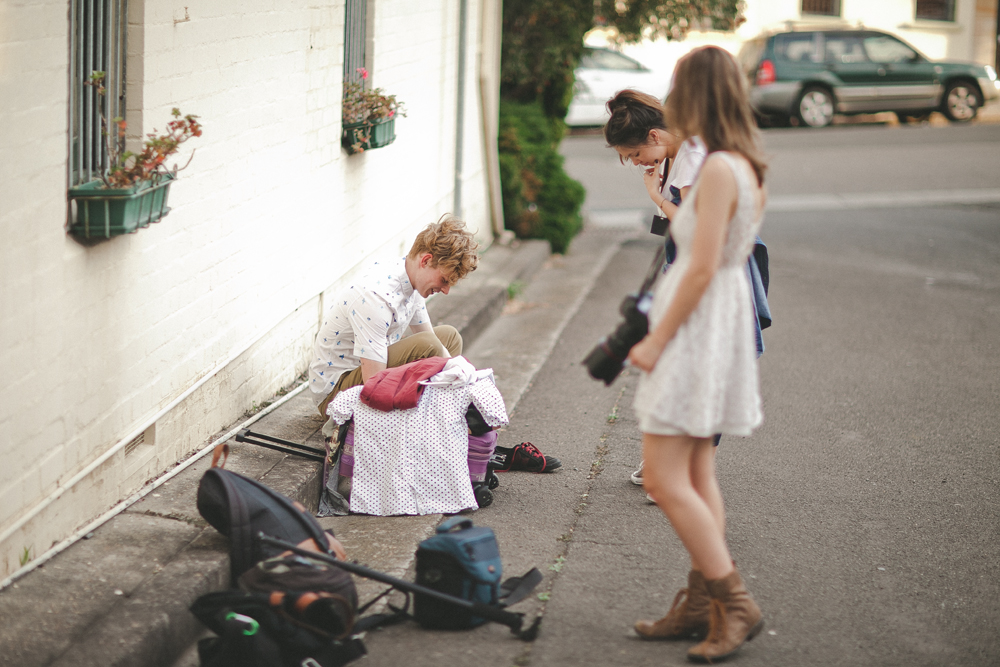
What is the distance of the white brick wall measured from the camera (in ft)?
9.75

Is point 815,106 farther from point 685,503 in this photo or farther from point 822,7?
point 685,503

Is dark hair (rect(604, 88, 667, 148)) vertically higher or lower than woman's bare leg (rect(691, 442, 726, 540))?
higher

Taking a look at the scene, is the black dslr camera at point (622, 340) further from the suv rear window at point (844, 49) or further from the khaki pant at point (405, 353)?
the suv rear window at point (844, 49)

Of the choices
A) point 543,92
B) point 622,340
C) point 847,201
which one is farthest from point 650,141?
point 847,201

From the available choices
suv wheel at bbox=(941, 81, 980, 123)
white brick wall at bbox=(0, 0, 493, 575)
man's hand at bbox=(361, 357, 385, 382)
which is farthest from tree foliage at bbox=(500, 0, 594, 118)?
suv wheel at bbox=(941, 81, 980, 123)

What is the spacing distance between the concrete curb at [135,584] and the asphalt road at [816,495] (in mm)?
608

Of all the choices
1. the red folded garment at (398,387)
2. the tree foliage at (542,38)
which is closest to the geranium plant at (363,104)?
the red folded garment at (398,387)

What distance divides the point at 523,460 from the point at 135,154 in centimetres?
213

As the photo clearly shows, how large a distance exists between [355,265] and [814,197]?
863cm

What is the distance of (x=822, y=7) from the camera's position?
76.9 ft

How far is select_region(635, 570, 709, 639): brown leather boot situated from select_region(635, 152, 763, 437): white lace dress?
20.6 inches

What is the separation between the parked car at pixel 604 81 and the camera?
59.6ft

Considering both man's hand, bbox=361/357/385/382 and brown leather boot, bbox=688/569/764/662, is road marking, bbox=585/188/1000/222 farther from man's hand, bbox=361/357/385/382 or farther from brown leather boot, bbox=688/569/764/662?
brown leather boot, bbox=688/569/764/662

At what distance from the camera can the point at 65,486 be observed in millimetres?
3234
